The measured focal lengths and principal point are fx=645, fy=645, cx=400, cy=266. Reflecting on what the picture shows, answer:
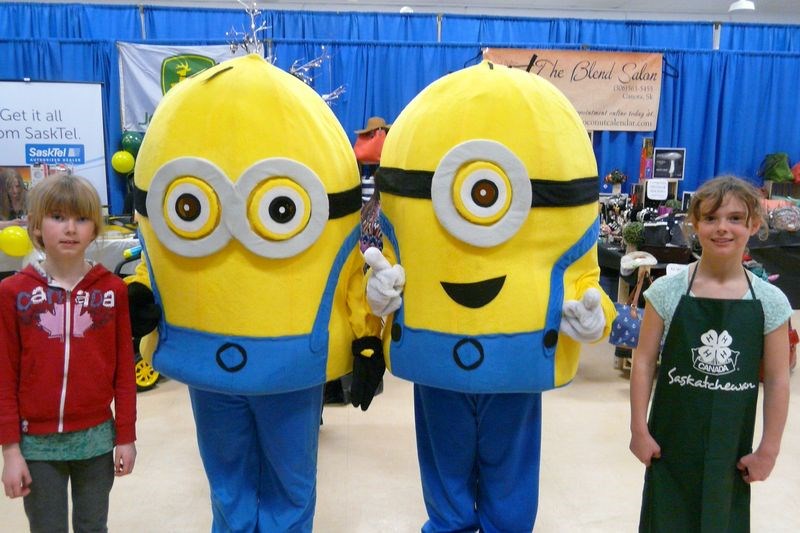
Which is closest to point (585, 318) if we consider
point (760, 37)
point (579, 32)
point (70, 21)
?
point (579, 32)

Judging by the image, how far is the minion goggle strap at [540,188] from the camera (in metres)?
1.44

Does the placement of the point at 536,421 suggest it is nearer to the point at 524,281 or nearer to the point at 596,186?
the point at 524,281

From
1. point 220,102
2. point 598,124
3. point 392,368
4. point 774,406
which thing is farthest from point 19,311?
point 598,124

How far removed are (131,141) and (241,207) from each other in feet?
15.6

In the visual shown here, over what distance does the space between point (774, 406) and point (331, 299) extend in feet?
3.27

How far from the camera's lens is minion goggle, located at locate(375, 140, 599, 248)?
1.41 metres

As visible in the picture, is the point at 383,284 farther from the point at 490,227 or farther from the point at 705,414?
the point at 705,414

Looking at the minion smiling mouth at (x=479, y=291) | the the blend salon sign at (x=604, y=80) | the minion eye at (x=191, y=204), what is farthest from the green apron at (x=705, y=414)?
the the blend salon sign at (x=604, y=80)

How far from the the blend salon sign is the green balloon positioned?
10.4ft

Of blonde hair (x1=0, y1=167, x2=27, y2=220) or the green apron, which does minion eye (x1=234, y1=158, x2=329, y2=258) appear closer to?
the green apron

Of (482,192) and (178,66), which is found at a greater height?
(178,66)

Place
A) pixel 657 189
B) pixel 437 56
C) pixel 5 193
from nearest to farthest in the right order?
pixel 5 193 → pixel 657 189 → pixel 437 56

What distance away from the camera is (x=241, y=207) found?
1.40 m

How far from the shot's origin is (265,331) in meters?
1.45
